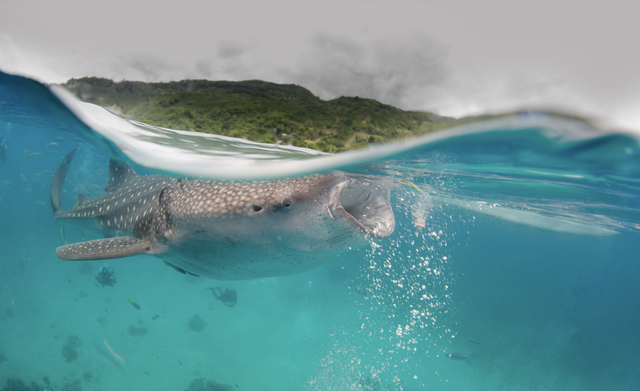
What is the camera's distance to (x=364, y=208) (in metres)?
3.45

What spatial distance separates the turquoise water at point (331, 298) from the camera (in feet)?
14.5

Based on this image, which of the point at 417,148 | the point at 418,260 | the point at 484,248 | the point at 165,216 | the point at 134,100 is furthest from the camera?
the point at 484,248

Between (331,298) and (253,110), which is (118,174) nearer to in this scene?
(253,110)

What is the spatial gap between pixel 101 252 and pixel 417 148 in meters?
4.79

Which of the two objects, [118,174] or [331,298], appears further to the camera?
[331,298]

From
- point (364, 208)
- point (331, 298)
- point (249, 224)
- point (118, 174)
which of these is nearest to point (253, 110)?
point (249, 224)

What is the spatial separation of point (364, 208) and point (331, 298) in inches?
785

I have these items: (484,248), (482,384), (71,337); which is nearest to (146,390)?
(71,337)

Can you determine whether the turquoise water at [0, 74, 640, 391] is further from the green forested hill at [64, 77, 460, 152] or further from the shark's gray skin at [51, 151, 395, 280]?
the shark's gray skin at [51, 151, 395, 280]

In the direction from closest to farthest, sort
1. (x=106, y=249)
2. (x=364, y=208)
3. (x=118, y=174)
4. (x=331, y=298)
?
1. (x=364, y=208)
2. (x=106, y=249)
3. (x=118, y=174)
4. (x=331, y=298)

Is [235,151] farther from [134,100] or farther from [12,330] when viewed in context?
[12,330]

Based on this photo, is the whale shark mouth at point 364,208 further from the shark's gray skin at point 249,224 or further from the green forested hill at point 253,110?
the green forested hill at point 253,110

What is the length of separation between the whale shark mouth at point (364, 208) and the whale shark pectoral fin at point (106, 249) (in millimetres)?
2759

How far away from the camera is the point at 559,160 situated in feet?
14.6
